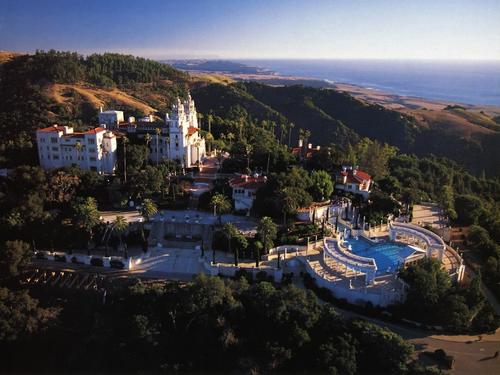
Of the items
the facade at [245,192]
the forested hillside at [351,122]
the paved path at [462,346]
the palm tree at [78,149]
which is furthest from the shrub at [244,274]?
the forested hillside at [351,122]

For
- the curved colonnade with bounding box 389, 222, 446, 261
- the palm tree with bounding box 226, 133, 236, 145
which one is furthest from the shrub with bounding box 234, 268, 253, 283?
the palm tree with bounding box 226, 133, 236, 145

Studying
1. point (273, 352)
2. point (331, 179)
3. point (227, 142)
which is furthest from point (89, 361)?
point (227, 142)

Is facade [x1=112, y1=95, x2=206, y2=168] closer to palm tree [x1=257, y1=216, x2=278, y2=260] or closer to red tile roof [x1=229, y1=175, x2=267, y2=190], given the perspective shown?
red tile roof [x1=229, y1=175, x2=267, y2=190]

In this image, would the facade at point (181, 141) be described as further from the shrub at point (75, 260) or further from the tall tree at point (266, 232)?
the shrub at point (75, 260)

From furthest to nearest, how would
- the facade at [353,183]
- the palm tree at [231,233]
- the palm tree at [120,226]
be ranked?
the facade at [353,183] → the palm tree at [120,226] → the palm tree at [231,233]

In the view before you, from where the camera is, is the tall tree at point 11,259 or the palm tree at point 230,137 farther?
the palm tree at point 230,137

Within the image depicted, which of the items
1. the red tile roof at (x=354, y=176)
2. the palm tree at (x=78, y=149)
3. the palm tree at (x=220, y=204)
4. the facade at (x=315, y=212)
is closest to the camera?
the palm tree at (x=220, y=204)

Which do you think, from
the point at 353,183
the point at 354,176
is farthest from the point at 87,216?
the point at 354,176

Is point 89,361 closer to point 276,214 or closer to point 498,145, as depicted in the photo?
point 276,214
